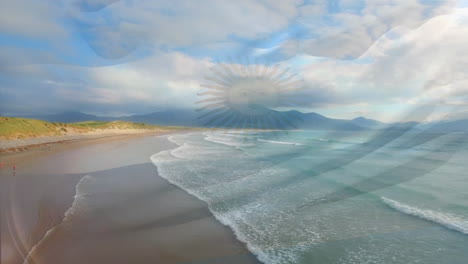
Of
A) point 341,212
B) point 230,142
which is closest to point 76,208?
point 341,212

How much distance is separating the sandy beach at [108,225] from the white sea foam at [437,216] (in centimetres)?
561

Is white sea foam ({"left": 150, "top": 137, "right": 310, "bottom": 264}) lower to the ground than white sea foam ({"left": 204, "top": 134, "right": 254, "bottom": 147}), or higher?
higher

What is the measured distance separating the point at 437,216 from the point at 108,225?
9.28 m

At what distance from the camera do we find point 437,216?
713 cm

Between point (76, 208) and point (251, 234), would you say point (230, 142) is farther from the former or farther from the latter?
point (251, 234)

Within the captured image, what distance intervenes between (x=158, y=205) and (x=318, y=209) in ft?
17.3

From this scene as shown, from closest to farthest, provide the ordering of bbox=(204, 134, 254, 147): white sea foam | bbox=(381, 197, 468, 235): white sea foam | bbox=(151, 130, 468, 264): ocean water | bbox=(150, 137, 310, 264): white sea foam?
1. bbox=(150, 137, 310, 264): white sea foam
2. bbox=(151, 130, 468, 264): ocean water
3. bbox=(381, 197, 468, 235): white sea foam
4. bbox=(204, 134, 254, 147): white sea foam

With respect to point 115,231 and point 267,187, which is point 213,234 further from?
point 267,187

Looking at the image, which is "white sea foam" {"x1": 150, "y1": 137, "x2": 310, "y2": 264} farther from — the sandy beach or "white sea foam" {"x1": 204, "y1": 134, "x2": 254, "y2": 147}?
"white sea foam" {"x1": 204, "y1": 134, "x2": 254, "y2": 147}

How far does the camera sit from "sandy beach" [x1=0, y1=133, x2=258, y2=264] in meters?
4.76

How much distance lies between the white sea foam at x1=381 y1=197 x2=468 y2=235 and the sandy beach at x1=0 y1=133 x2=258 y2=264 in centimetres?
561

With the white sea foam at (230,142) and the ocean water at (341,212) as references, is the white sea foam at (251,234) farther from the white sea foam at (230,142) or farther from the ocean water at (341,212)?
the white sea foam at (230,142)

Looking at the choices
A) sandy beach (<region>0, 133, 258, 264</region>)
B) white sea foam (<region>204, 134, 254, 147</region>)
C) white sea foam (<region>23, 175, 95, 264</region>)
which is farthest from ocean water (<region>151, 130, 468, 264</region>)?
white sea foam (<region>204, 134, 254, 147</region>)

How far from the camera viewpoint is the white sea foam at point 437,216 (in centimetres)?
638
